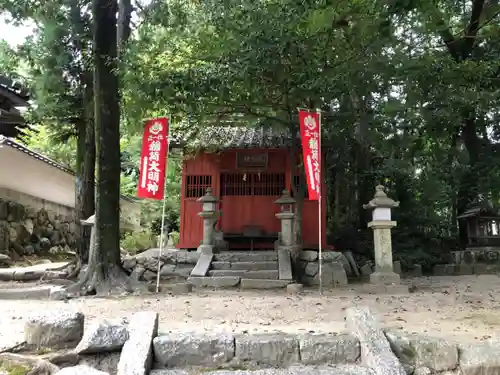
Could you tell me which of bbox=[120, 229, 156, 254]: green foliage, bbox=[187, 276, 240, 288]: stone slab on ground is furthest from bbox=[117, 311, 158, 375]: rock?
bbox=[120, 229, 156, 254]: green foliage

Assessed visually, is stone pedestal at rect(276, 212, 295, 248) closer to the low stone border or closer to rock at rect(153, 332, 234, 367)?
the low stone border

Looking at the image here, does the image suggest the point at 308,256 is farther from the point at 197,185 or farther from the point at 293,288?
the point at 197,185

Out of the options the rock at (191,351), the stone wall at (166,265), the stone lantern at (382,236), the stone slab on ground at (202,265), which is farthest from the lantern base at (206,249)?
the rock at (191,351)

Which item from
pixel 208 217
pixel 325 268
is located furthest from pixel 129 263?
pixel 325 268

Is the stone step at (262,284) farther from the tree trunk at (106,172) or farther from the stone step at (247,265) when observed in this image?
the tree trunk at (106,172)

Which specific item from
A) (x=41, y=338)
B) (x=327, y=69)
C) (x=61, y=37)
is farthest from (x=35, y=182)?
(x=41, y=338)

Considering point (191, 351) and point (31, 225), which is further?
point (31, 225)

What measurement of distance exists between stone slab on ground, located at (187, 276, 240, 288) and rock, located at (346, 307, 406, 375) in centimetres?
585

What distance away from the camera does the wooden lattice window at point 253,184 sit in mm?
14531

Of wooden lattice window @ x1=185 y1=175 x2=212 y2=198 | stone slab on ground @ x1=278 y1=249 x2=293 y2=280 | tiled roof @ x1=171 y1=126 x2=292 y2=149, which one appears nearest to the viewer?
stone slab on ground @ x1=278 y1=249 x2=293 y2=280

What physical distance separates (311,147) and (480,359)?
20.9 feet

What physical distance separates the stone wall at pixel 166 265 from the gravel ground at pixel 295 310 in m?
2.63

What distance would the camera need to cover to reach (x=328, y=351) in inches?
168

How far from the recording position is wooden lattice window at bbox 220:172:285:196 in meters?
14.5
